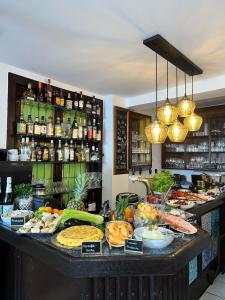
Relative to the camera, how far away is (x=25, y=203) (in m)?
2.17

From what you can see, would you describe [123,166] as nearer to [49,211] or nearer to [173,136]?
[173,136]

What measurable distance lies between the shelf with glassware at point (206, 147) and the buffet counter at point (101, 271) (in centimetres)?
345

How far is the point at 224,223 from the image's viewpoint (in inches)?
120

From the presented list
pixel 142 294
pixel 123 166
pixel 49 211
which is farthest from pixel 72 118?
pixel 142 294

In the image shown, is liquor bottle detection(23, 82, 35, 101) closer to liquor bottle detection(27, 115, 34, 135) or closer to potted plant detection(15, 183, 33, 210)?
liquor bottle detection(27, 115, 34, 135)

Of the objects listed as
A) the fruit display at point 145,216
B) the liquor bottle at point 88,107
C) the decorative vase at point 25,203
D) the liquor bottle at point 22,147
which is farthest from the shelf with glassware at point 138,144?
the fruit display at point 145,216

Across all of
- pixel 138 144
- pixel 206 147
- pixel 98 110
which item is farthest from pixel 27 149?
pixel 206 147

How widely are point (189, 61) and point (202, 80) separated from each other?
90 centimetres

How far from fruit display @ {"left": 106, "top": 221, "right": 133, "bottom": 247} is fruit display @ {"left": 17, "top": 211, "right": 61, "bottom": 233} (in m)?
0.39

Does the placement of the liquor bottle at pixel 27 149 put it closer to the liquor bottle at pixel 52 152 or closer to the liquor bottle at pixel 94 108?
the liquor bottle at pixel 52 152

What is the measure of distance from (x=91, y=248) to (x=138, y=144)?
3776 millimetres

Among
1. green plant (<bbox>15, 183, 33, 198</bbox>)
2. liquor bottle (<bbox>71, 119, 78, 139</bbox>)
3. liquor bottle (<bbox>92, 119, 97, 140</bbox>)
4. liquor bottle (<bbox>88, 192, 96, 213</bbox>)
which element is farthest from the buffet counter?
liquor bottle (<bbox>92, 119, 97, 140</bbox>)

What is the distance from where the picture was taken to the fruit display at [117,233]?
4.28ft

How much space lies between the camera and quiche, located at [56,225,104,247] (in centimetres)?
131
